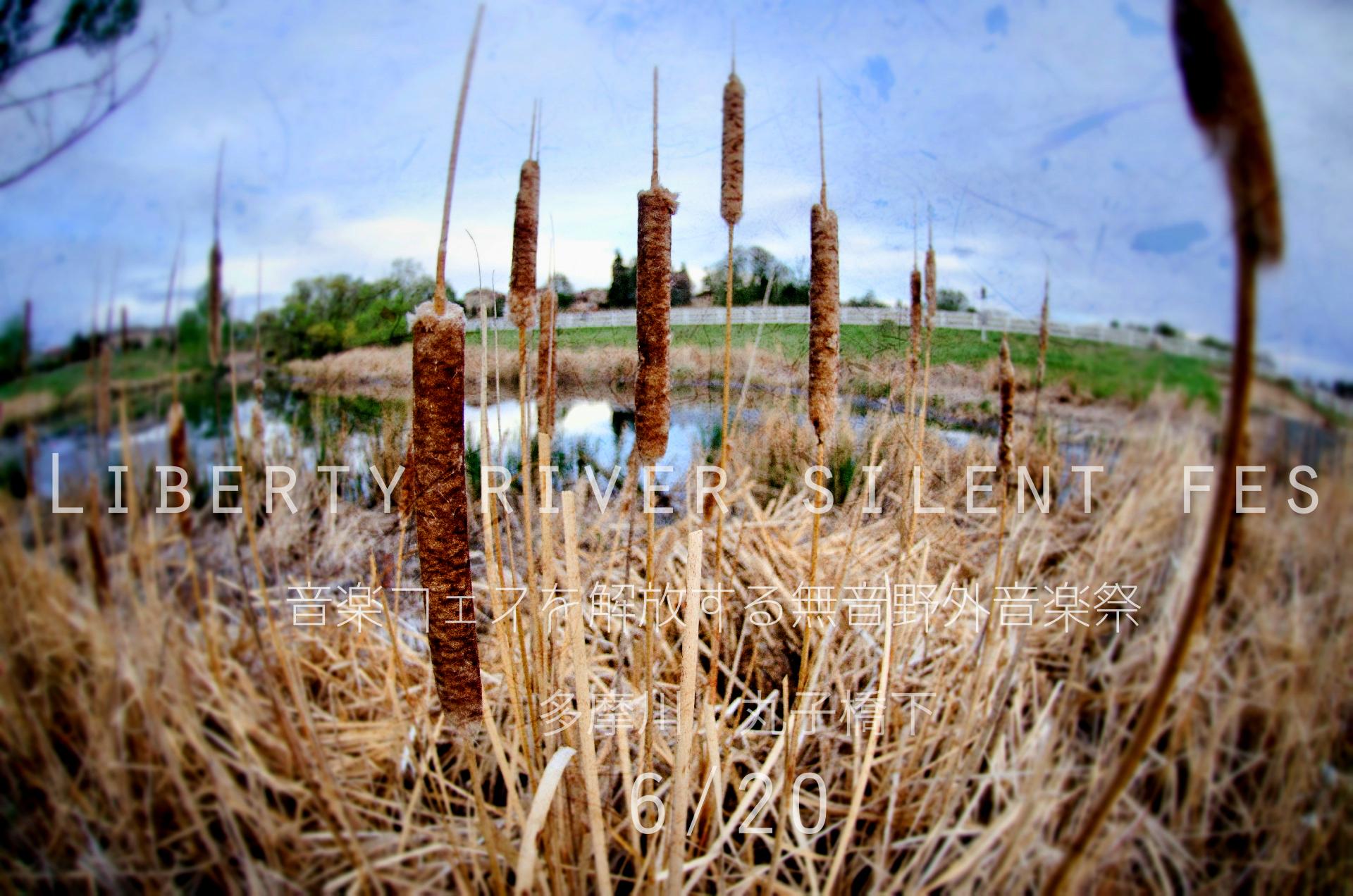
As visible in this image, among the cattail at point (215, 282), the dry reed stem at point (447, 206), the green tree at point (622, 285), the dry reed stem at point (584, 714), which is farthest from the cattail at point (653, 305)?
the cattail at point (215, 282)

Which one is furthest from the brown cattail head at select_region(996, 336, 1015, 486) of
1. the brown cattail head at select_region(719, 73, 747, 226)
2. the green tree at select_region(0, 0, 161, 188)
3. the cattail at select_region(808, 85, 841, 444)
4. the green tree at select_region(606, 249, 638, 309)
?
the green tree at select_region(0, 0, 161, 188)

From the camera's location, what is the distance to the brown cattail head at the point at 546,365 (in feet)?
4.90

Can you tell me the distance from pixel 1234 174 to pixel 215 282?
5.22 feet

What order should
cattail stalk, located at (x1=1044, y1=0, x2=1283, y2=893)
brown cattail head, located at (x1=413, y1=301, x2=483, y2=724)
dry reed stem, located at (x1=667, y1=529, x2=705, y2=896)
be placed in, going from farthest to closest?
dry reed stem, located at (x1=667, y1=529, x2=705, y2=896) → brown cattail head, located at (x1=413, y1=301, x2=483, y2=724) → cattail stalk, located at (x1=1044, y1=0, x2=1283, y2=893)

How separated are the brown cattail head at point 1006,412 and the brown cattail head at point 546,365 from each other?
2.78ft

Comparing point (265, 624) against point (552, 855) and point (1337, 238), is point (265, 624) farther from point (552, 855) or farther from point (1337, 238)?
point (1337, 238)

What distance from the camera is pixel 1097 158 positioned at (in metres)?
1.22

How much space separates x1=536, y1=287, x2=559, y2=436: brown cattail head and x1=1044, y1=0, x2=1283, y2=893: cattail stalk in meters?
1.10

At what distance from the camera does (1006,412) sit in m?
1.33

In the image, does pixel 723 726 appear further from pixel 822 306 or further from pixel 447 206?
pixel 447 206

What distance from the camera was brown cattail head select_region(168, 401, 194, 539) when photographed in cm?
130

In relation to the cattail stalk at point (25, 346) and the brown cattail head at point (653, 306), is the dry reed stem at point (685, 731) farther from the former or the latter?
the cattail stalk at point (25, 346)

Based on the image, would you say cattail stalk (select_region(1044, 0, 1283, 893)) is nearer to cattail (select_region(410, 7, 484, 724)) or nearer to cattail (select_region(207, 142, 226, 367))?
cattail (select_region(410, 7, 484, 724))

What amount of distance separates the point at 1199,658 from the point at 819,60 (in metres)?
1.20
